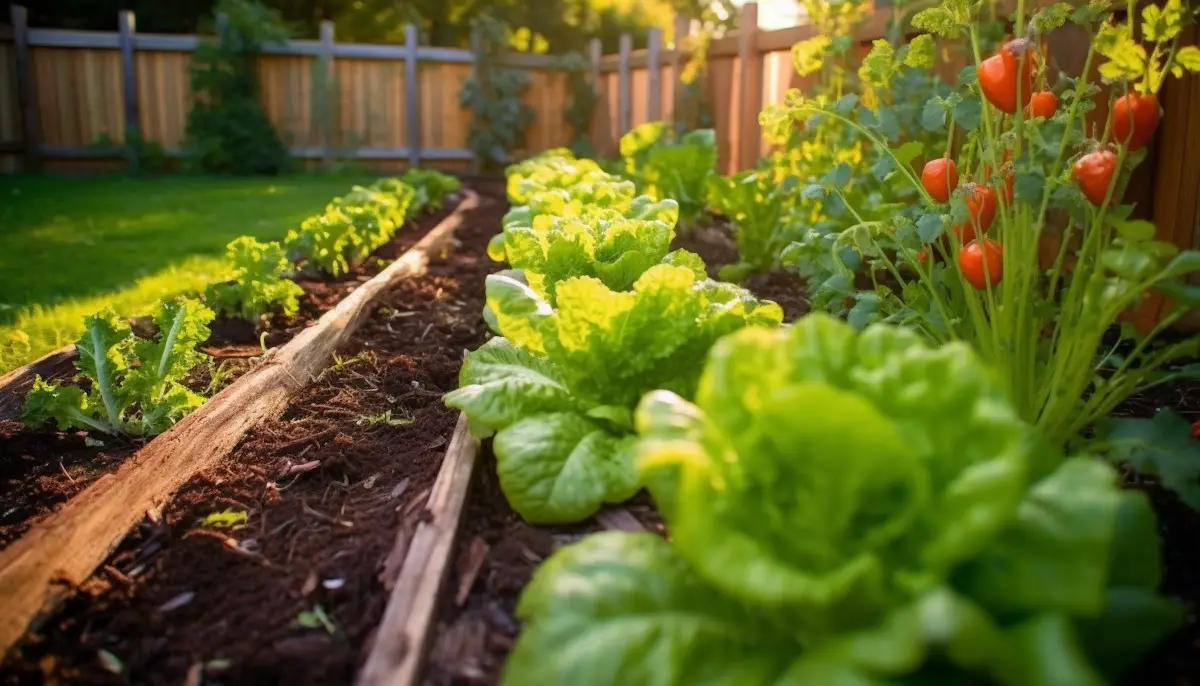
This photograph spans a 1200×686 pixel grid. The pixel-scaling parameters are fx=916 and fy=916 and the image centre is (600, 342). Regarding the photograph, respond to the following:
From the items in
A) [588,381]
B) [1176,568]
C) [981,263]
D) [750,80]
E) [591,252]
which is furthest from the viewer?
[750,80]

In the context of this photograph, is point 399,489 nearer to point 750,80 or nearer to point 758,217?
point 758,217

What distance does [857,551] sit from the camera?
1.32 m

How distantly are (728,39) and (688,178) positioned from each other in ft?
8.97

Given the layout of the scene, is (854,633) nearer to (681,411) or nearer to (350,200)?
(681,411)

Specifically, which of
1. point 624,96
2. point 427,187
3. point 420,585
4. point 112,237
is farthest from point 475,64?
point 420,585

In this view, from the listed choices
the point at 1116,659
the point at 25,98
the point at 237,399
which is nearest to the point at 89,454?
the point at 237,399

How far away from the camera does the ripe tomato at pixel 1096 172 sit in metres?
1.94

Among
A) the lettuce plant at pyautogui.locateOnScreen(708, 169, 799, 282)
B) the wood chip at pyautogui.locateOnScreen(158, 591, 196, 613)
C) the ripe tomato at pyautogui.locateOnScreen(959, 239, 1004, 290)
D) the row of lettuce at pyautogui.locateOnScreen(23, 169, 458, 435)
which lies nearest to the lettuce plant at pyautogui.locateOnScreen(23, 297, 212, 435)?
the row of lettuce at pyautogui.locateOnScreen(23, 169, 458, 435)

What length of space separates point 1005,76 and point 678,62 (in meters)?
7.98

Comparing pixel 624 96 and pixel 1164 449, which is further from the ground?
pixel 624 96

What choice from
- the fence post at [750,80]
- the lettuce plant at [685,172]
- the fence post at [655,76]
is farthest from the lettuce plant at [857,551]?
the fence post at [655,76]

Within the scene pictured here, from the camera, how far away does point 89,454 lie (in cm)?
261

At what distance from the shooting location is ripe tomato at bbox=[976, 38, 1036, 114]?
2.04 meters

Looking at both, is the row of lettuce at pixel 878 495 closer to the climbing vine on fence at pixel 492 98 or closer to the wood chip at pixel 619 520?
the wood chip at pixel 619 520
